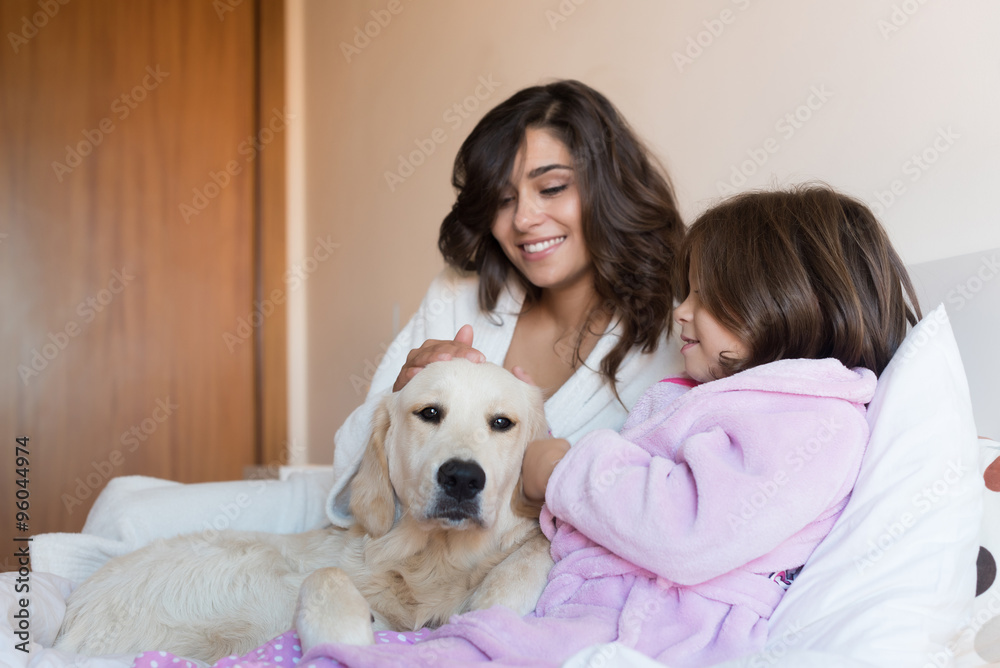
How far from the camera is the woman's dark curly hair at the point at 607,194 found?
2150 mm

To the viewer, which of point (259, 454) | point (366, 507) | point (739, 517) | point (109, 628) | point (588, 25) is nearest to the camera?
point (739, 517)

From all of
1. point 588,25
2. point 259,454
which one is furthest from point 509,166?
point 259,454

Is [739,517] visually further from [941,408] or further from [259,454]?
[259,454]

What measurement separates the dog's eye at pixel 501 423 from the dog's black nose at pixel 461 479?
0.60 ft

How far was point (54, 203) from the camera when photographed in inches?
146

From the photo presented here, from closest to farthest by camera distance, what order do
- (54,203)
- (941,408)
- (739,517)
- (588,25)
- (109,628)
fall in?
(739,517) < (941,408) < (109,628) < (588,25) < (54,203)

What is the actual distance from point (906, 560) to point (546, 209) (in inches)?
54.4

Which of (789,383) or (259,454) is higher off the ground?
(789,383)

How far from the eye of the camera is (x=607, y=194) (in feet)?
7.22

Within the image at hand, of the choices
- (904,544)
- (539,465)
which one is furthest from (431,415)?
(904,544)

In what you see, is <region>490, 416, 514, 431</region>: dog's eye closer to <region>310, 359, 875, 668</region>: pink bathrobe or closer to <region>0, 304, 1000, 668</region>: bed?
<region>310, 359, 875, 668</region>: pink bathrobe

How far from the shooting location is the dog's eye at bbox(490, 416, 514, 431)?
5.39 feet

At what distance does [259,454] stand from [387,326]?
4.53 feet

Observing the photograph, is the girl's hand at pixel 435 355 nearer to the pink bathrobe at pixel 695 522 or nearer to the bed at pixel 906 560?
the pink bathrobe at pixel 695 522
